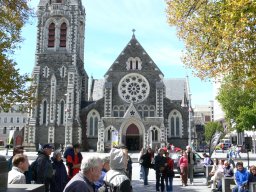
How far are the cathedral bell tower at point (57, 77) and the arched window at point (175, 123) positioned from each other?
1213 centimetres

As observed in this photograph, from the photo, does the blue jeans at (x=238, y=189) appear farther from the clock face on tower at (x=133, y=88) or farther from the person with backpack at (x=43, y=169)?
the clock face on tower at (x=133, y=88)

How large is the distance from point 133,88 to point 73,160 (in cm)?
3438

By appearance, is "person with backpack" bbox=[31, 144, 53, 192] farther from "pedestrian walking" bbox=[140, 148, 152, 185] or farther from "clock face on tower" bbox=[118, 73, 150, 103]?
"clock face on tower" bbox=[118, 73, 150, 103]

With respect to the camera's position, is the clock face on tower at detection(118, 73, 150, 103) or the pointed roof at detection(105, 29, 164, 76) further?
the pointed roof at detection(105, 29, 164, 76)

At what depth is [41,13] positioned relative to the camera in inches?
A: 1831

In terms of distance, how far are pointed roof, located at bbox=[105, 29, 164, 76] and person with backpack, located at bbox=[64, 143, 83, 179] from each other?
3462 cm

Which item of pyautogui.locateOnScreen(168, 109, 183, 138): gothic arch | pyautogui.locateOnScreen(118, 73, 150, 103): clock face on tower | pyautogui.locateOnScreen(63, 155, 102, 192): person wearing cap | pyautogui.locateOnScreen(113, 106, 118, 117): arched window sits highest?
pyautogui.locateOnScreen(118, 73, 150, 103): clock face on tower

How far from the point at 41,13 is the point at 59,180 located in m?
41.7

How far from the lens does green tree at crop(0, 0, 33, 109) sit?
13742mm

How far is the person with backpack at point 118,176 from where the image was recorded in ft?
16.6

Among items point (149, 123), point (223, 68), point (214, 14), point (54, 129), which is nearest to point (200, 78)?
point (223, 68)

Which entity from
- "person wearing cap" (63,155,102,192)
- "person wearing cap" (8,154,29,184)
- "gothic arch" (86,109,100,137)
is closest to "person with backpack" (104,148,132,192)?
"person wearing cap" (63,155,102,192)

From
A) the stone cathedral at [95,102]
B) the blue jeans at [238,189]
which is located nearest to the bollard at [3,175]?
the blue jeans at [238,189]

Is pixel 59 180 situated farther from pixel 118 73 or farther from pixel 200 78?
pixel 118 73
